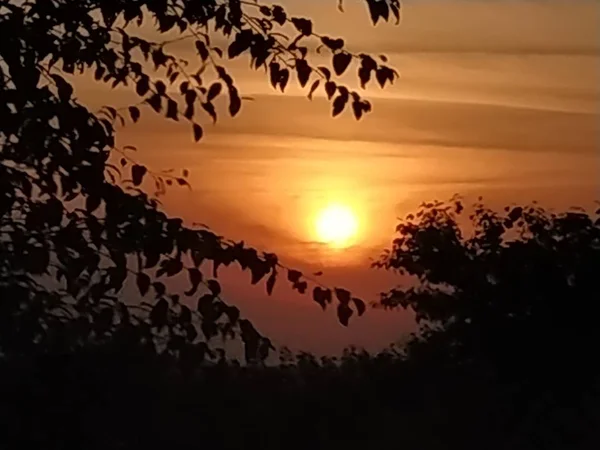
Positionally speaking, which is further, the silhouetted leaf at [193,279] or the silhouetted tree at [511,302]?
the silhouetted tree at [511,302]

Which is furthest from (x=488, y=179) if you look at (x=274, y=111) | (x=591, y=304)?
(x=274, y=111)

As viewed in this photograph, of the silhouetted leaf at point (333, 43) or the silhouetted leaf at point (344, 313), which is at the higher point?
the silhouetted leaf at point (333, 43)

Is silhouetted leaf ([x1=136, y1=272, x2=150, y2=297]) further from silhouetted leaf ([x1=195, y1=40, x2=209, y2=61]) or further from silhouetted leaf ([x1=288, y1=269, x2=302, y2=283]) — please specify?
silhouetted leaf ([x1=195, y1=40, x2=209, y2=61])

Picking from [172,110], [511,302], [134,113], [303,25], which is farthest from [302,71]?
[511,302]

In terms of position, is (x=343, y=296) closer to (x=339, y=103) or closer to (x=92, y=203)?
(x=339, y=103)

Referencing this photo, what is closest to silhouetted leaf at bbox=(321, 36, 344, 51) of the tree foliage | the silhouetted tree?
the tree foliage

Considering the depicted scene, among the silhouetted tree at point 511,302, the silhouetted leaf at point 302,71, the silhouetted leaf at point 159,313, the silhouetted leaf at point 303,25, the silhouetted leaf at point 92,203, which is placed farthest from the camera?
the silhouetted tree at point 511,302

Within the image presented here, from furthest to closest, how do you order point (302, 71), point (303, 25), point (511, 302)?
point (511, 302), point (303, 25), point (302, 71)

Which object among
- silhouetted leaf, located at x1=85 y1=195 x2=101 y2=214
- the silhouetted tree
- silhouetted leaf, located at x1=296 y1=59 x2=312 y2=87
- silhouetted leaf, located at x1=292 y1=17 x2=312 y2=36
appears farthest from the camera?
the silhouetted tree

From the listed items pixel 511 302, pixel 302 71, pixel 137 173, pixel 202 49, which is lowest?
pixel 137 173

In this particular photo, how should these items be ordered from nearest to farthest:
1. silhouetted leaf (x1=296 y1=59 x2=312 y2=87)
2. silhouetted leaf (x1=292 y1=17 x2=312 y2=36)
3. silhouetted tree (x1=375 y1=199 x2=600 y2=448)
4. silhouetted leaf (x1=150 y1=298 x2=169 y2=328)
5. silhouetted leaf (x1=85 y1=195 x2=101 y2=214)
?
silhouetted leaf (x1=85 y1=195 x2=101 y2=214), silhouetted leaf (x1=150 y1=298 x2=169 y2=328), silhouetted leaf (x1=296 y1=59 x2=312 y2=87), silhouetted leaf (x1=292 y1=17 x2=312 y2=36), silhouetted tree (x1=375 y1=199 x2=600 y2=448)

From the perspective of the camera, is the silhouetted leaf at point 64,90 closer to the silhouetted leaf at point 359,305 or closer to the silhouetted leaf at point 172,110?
the silhouetted leaf at point 172,110

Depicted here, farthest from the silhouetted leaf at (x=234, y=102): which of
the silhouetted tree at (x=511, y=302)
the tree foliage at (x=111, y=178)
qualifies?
the silhouetted tree at (x=511, y=302)

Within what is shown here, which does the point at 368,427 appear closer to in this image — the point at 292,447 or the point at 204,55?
the point at 292,447
